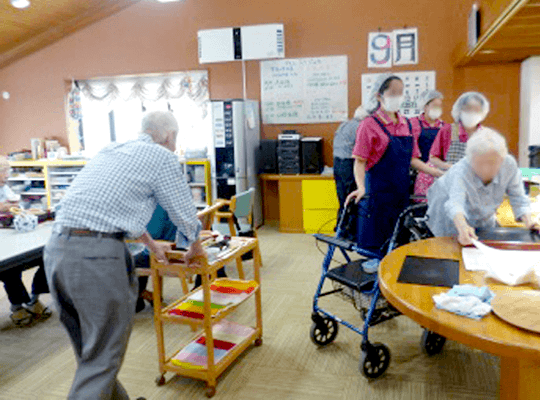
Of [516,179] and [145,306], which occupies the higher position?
[516,179]

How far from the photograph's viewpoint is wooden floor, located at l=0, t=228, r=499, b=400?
2502 mm

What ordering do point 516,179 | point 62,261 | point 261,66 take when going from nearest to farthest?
1. point 62,261
2. point 516,179
3. point 261,66

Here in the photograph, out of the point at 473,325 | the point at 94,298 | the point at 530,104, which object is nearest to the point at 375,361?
the point at 473,325

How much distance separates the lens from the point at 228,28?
19.9 feet

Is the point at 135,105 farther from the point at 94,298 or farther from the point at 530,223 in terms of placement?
the point at 530,223

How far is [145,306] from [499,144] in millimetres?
2691

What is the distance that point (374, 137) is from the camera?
304cm

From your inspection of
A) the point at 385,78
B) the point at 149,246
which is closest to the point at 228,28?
the point at 385,78

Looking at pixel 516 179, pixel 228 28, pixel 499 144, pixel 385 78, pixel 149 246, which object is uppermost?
pixel 228 28

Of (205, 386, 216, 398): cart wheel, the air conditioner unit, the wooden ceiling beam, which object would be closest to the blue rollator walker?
(205, 386, 216, 398): cart wheel

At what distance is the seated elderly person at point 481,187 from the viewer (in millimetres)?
2260

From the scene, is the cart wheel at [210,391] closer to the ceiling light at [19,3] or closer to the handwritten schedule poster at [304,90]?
the handwritten schedule poster at [304,90]

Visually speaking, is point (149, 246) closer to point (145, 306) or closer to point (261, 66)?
point (145, 306)

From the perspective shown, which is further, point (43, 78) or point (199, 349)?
point (43, 78)
